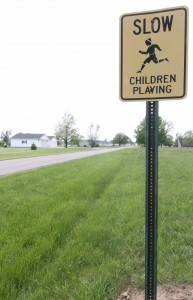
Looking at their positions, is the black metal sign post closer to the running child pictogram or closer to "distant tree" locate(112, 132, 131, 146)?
the running child pictogram

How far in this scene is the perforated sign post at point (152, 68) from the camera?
6.57 feet

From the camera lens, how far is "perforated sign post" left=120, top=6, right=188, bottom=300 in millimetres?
2002

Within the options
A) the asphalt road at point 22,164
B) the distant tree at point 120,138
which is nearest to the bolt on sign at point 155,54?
the asphalt road at point 22,164

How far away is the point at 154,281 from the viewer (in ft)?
7.23

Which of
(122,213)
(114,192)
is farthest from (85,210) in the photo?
(114,192)

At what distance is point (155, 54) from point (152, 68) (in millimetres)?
101

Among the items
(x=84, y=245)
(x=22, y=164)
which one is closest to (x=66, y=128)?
(x=22, y=164)

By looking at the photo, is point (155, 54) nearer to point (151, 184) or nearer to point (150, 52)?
point (150, 52)

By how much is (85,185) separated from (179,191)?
3.26 m

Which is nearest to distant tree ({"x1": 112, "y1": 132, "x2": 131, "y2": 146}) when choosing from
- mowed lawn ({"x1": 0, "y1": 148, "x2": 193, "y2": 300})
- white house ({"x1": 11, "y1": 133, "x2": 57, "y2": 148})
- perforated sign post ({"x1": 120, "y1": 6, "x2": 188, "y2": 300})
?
white house ({"x1": 11, "y1": 133, "x2": 57, "y2": 148})

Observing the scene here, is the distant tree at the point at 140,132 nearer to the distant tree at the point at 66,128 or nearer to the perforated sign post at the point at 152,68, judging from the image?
the distant tree at the point at 66,128

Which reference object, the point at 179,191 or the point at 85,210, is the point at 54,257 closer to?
the point at 85,210

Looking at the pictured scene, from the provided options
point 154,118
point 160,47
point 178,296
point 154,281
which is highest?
point 160,47

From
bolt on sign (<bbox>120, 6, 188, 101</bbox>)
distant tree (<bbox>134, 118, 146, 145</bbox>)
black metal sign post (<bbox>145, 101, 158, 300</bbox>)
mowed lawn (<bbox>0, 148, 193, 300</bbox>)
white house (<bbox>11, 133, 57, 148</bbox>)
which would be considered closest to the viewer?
bolt on sign (<bbox>120, 6, 188, 101</bbox>)
